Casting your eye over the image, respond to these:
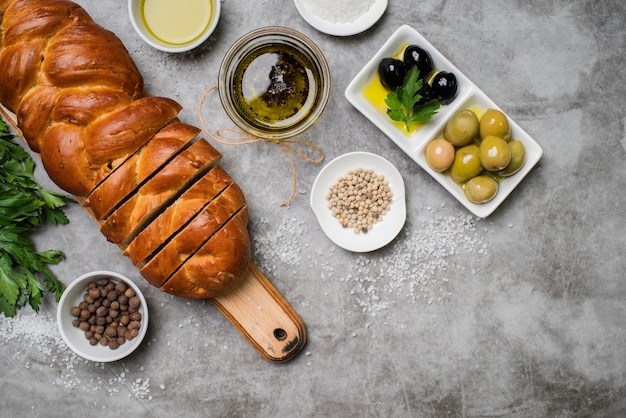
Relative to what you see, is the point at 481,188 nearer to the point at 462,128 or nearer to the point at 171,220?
the point at 462,128

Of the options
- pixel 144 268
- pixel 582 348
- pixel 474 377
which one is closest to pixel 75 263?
pixel 144 268

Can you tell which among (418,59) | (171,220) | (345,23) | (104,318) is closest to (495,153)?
(418,59)

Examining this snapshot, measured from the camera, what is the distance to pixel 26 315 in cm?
239

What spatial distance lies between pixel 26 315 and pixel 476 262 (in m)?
1.96

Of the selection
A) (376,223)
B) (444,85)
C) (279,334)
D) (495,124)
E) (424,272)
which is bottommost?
(279,334)

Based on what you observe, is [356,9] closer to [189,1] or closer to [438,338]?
[189,1]

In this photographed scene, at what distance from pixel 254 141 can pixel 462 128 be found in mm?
856

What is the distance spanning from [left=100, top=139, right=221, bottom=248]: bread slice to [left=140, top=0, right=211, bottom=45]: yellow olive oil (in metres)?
0.53

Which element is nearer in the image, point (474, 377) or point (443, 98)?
point (443, 98)

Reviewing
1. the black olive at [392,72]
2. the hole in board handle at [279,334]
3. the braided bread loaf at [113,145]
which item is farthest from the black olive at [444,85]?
the hole in board handle at [279,334]

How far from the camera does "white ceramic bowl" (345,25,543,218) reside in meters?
2.21

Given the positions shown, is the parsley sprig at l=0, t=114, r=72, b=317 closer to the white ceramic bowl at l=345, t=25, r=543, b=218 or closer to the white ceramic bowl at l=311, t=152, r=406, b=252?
the white ceramic bowl at l=311, t=152, r=406, b=252

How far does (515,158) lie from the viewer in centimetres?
215

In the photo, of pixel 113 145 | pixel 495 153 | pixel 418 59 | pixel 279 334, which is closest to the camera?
pixel 113 145
